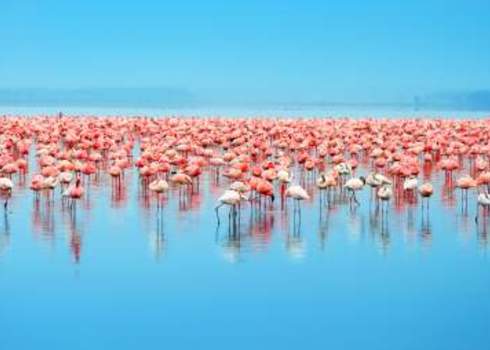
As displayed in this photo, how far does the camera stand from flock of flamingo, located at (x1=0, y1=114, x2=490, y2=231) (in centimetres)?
1393

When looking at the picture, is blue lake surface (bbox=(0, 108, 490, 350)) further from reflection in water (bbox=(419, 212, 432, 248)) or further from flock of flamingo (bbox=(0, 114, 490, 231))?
flock of flamingo (bbox=(0, 114, 490, 231))

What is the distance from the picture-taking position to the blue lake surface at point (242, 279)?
802 cm

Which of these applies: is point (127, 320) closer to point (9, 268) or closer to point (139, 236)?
point (9, 268)

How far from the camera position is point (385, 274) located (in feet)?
32.5

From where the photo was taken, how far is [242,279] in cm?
959

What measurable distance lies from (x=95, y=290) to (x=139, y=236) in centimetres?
248

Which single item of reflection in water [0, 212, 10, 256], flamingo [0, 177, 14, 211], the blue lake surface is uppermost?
flamingo [0, 177, 14, 211]

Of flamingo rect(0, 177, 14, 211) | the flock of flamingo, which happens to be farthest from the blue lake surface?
the flock of flamingo

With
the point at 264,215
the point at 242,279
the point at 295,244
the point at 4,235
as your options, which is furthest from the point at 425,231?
the point at 4,235

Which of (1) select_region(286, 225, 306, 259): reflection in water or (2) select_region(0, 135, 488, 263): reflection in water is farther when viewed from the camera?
(2) select_region(0, 135, 488, 263): reflection in water

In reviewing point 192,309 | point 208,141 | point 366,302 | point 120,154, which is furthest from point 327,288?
point 208,141

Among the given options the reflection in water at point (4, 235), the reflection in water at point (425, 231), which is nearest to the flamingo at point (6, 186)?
the reflection in water at point (4, 235)

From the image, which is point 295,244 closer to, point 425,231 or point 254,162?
point 425,231

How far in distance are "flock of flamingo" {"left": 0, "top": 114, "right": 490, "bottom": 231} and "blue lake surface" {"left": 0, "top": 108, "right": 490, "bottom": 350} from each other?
0.38 m
